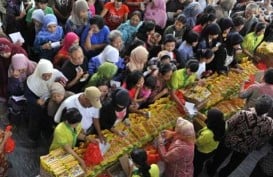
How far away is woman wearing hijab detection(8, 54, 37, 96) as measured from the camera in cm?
547

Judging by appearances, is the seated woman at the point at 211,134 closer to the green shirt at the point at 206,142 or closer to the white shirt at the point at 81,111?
the green shirt at the point at 206,142

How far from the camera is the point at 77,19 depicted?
6559 millimetres

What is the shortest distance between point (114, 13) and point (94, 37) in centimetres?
97

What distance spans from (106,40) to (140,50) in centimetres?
94

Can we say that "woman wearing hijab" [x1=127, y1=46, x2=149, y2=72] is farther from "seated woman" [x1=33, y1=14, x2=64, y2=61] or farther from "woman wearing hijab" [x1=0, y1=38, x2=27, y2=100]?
"woman wearing hijab" [x1=0, y1=38, x2=27, y2=100]

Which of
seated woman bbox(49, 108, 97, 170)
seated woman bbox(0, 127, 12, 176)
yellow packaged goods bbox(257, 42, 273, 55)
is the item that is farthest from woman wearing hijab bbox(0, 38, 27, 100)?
yellow packaged goods bbox(257, 42, 273, 55)

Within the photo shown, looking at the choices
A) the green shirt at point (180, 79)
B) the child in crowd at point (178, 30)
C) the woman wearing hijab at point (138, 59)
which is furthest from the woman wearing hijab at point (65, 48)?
the child in crowd at point (178, 30)

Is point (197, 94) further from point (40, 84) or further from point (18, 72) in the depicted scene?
point (18, 72)

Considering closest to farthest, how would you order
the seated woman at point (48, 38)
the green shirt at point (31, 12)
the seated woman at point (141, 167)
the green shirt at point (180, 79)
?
the seated woman at point (141, 167) < the green shirt at point (180, 79) < the seated woman at point (48, 38) < the green shirt at point (31, 12)

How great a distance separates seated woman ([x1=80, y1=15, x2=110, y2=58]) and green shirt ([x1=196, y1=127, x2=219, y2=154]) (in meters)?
2.20

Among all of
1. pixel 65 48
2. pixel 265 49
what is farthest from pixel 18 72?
pixel 265 49

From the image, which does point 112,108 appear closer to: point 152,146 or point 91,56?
point 152,146

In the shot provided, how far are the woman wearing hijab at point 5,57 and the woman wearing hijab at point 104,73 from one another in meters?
1.17

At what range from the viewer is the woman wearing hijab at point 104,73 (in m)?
5.44
